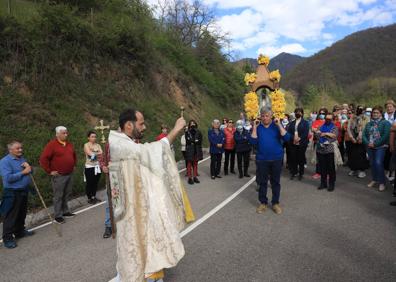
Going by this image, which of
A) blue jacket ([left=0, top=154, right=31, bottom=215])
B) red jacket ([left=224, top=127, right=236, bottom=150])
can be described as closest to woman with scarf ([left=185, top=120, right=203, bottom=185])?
red jacket ([left=224, top=127, right=236, bottom=150])

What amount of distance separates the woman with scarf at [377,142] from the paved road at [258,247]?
87cm

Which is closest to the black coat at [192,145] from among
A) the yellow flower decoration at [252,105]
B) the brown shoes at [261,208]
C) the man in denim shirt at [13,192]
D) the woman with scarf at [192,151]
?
the woman with scarf at [192,151]

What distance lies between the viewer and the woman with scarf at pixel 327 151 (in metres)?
8.56

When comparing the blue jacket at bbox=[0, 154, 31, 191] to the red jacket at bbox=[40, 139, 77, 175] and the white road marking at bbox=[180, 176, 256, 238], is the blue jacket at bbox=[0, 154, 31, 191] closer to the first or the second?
the red jacket at bbox=[40, 139, 77, 175]

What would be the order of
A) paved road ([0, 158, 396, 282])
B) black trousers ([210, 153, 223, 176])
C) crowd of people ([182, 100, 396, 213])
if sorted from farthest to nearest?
black trousers ([210, 153, 223, 176]) < crowd of people ([182, 100, 396, 213]) < paved road ([0, 158, 396, 282])

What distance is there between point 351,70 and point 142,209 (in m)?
96.2

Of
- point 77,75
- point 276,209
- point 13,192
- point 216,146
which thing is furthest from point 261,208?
point 77,75

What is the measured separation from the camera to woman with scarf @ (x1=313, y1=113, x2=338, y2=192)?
856 cm

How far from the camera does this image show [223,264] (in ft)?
14.8

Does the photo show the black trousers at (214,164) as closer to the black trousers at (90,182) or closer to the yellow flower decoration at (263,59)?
the black trousers at (90,182)

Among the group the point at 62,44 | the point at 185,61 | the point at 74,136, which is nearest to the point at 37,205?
the point at 74,136

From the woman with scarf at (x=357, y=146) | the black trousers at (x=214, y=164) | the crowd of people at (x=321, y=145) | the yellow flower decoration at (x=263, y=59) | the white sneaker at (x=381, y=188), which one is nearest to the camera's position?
the crowd of people at (x=321, y=145)

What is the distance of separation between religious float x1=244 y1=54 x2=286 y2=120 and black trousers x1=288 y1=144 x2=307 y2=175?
83.8 inches

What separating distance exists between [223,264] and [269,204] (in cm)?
327
